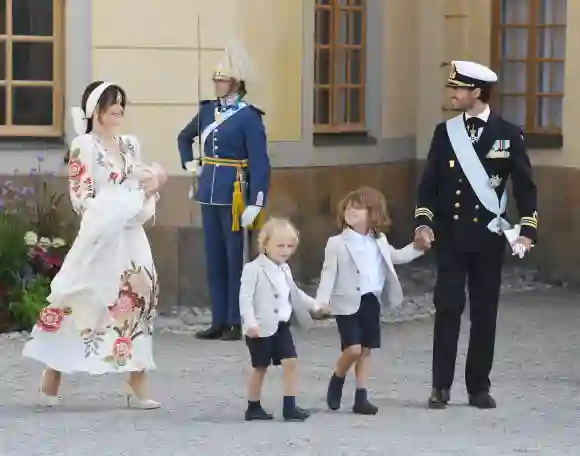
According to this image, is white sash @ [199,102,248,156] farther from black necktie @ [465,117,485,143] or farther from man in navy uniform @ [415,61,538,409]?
black necktie @ [465,117,485,143]

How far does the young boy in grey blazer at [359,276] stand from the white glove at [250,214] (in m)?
2.32

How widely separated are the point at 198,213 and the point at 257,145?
116cm

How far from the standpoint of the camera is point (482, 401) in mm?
8523

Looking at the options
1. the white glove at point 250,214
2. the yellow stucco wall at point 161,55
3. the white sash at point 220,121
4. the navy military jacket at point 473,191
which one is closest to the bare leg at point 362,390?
the navy military jacket at point 473,191

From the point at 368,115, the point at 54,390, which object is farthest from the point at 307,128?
the point at 54,390

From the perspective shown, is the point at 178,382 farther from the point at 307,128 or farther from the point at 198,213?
the point at 307,128

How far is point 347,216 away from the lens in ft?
26.9

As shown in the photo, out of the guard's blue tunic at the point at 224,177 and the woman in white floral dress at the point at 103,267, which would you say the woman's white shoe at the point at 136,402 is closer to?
the woman in white floral dress at the point at 103,267

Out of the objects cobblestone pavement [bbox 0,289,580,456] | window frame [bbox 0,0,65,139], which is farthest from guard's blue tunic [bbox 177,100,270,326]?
window frame [bbox 0,0,65,139]

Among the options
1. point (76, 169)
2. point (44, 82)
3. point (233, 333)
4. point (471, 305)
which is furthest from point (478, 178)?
point (44, 82)

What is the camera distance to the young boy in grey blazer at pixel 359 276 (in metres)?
8.16

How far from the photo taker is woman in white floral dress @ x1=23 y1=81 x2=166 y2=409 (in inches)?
321

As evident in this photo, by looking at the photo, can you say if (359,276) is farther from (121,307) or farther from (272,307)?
(121,307)

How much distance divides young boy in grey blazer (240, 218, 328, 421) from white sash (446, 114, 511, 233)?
96cm
